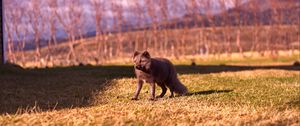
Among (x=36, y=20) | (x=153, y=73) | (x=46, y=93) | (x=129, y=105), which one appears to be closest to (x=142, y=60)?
(x=153, y=73)

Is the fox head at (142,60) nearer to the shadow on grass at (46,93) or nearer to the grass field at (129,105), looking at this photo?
the grass field at (129,105)

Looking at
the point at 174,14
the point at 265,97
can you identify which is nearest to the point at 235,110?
the point at 265,97

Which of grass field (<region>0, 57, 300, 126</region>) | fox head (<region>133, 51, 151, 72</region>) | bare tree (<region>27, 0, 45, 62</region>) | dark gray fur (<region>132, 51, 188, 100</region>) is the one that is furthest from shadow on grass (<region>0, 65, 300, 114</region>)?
bare tree (<region>27, 0, 45, 62</region>)

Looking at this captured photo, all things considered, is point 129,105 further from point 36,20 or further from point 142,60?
point 36,20

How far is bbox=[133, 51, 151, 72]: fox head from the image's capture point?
519 inches

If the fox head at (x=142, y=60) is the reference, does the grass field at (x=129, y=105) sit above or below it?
below

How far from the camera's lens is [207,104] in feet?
40.2

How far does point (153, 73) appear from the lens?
1382 centimetres

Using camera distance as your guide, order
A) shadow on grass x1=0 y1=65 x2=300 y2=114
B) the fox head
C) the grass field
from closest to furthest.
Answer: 1. the grass field
2. shadow on grass x1=0 y1=65 x2=300 y2=114
3. the fox head

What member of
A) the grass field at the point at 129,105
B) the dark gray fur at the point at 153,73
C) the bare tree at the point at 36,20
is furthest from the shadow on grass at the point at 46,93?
the bare tree at the point at 36,20

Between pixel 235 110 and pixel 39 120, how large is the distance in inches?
163

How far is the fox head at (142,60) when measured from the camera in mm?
13188

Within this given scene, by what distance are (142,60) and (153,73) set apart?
735mm

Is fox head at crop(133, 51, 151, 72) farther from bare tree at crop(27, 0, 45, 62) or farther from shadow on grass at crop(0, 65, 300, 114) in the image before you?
bare tree at crop(27, 0, 45, 62)
